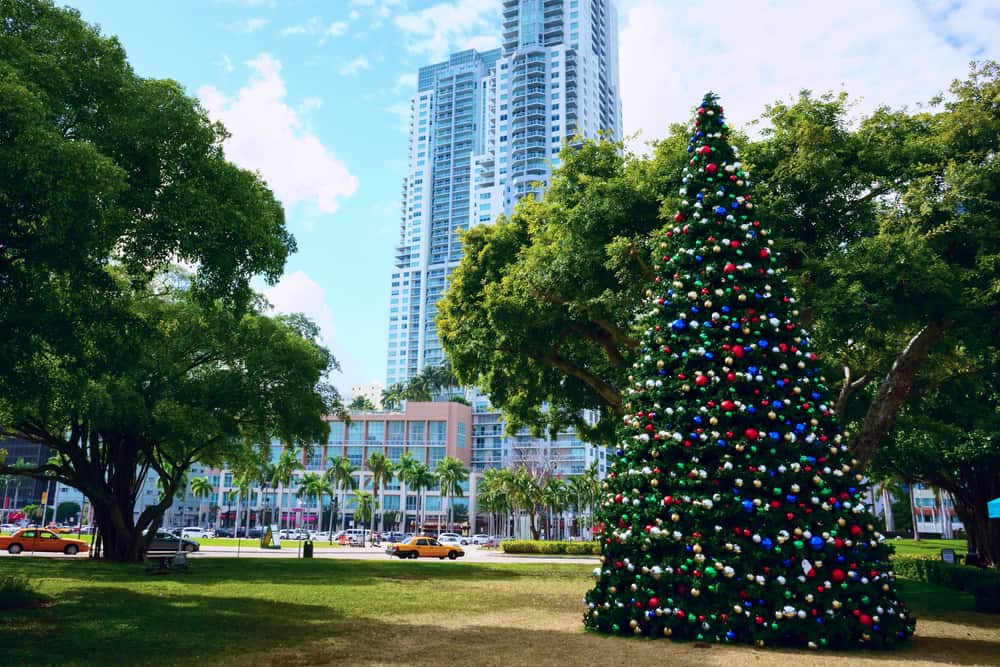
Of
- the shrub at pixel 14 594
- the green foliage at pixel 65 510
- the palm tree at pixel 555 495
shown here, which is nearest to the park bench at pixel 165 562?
the shrub at pixel 14 594

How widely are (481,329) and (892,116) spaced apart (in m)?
13.2

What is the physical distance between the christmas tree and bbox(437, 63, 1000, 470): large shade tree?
196 cm

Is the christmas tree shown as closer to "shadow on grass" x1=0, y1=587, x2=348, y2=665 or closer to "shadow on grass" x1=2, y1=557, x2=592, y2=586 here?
"shadow on grass" x1=0, y1=587, x2=348, y2=665

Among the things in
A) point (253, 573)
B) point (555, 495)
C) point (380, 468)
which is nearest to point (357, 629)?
point (253, 573)

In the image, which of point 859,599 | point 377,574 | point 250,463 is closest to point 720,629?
point 859,599

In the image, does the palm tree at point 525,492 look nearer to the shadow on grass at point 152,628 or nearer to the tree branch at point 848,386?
the tree branch at point 848,386

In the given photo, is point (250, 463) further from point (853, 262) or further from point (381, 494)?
point (381, 494)

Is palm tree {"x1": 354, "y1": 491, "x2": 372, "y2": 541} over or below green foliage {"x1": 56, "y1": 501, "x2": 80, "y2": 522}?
over

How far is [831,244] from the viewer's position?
56.2 feet

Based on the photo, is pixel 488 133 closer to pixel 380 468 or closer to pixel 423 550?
pixel 380 468

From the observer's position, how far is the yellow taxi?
44.3 metres

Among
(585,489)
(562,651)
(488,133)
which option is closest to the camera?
(562,651)

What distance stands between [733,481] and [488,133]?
169333 millimetres

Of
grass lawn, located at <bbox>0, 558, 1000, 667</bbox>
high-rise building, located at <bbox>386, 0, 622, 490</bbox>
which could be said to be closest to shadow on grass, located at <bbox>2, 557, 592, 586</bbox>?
grass lawn, located at <bbox>0, 558, 1000, 667</bbox>
